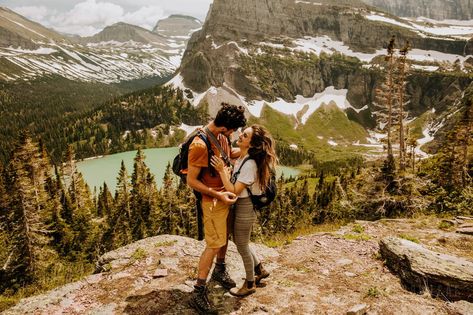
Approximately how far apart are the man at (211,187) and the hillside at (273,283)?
0.83 m

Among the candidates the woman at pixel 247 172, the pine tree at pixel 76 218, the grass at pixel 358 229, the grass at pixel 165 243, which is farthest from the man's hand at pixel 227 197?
the pine tree at pixel 76 218

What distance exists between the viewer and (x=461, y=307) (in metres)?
8.52

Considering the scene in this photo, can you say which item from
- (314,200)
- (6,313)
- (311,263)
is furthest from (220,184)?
(314,200)

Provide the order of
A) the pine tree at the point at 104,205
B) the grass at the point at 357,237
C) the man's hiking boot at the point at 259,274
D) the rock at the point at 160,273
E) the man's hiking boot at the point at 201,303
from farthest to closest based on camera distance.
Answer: the pine tree at the point at 104,205 < the grass at the point at 357,237 < the rock at the point at 160,273 < the man's hiking boot at the point at 259,274 < the man's hiking boot at the point at 201,303

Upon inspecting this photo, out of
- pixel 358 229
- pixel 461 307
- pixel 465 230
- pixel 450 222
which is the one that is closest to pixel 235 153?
pixel 461 307

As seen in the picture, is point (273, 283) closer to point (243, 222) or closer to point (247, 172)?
point (243, 222)

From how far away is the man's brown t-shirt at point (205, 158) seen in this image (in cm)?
838

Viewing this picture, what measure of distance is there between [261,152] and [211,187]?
1548 mm

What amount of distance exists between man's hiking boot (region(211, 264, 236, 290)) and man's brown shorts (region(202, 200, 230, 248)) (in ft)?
4.77

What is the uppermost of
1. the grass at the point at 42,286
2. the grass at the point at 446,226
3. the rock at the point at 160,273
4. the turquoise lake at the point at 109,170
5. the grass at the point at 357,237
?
the rock at the point at 160,273

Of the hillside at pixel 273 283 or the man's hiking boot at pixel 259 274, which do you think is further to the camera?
the man's hiking boot at pixel 259 274

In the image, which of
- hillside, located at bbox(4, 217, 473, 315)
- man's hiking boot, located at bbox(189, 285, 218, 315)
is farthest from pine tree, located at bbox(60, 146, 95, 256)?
man's hiking boot, located at bbox(189, 285, 218, 315)

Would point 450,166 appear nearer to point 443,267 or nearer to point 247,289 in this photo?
point 443,267

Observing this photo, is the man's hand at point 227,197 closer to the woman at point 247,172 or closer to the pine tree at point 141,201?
the woman at point 247,172
